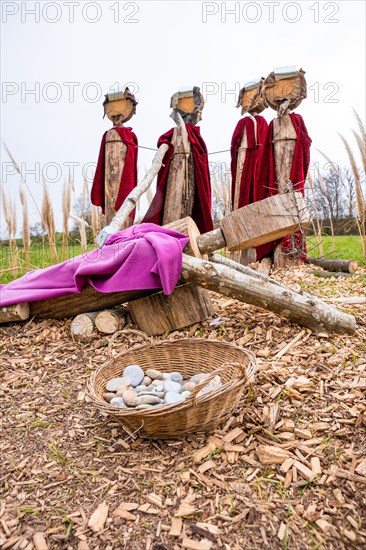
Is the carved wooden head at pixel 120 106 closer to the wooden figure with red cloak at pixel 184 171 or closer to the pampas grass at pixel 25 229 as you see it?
the wooden figure with red cloak at pixel 184 171

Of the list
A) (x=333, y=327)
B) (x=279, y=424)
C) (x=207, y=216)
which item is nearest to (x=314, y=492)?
(x=279, y=424)

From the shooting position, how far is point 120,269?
8.24 ft

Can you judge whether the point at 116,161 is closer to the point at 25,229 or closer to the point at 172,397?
the point at 25,229

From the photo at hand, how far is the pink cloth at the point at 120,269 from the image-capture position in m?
2.44

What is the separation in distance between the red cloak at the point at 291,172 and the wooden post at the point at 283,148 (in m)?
0.04

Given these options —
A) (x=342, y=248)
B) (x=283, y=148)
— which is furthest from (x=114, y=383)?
(x=342, y=248)

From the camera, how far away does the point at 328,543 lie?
3.84 feet

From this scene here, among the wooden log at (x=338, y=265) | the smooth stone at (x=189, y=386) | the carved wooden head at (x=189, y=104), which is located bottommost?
the smooth stone at (x=189, y=386)

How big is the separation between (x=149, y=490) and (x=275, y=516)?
0.41 meters

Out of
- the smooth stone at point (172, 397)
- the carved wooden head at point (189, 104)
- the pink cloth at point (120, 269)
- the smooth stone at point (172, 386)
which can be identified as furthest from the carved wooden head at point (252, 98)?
the smooth stone at point (172, 397)

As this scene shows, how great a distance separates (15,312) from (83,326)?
50 centimetres

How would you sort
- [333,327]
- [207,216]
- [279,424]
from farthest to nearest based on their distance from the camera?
[207,216], [333,327], [279,424]

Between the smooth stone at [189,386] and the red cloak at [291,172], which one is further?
the red cloak at [291,172]

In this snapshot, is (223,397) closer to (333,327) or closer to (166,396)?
(166,396)
